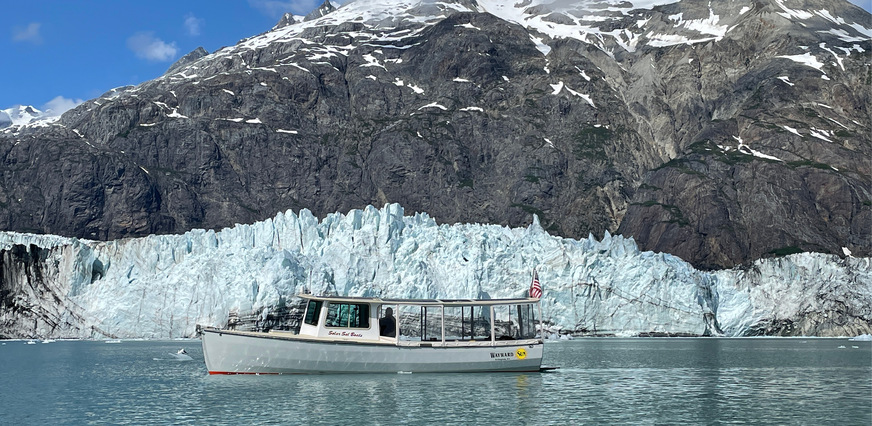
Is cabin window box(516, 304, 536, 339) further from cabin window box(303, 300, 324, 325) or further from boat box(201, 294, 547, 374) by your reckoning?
cabin window box(303, 300, 324, 325)

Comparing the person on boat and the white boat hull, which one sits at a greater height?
the person on boat

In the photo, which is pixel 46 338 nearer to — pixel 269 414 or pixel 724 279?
pixel 269 414

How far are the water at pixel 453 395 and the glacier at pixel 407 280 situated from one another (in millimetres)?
38570

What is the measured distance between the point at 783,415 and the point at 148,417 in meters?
29.8

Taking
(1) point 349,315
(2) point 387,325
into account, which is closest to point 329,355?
(1) point 349,315

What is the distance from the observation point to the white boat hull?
176ft

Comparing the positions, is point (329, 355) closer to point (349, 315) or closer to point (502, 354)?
point (349, 315)

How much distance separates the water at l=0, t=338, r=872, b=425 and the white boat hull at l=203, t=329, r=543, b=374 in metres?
0.75

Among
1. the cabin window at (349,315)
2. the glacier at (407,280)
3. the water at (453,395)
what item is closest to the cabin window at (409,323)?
the glacier at (407,280)

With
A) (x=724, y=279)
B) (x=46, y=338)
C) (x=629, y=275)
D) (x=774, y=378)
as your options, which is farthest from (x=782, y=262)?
(x=46, y=338)

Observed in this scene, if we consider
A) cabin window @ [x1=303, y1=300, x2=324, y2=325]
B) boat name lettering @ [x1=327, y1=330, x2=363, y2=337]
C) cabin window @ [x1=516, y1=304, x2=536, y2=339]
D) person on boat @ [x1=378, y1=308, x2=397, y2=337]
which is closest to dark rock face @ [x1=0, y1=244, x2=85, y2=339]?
cabin window @ [x1=303, y1=300, x2=324, y2=325]

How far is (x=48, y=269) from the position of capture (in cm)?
11731

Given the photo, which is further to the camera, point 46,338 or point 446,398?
point 46,338

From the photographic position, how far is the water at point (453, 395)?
134 feet
